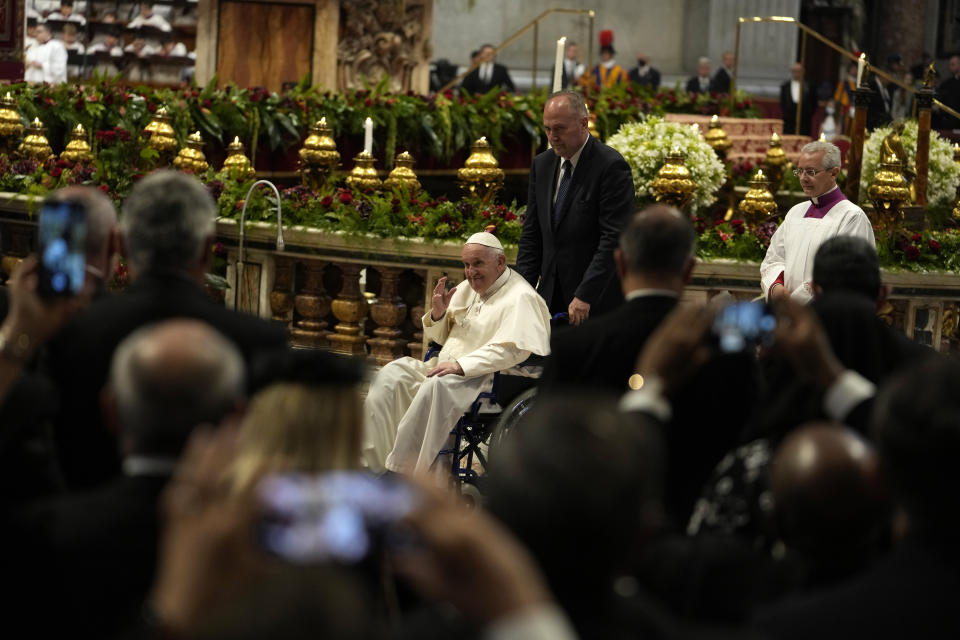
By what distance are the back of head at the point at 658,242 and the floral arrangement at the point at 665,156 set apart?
547 cm

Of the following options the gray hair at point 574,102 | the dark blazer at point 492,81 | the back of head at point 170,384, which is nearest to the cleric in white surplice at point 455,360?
the gray hair at point 574,102

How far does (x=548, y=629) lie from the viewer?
1846 millimetres

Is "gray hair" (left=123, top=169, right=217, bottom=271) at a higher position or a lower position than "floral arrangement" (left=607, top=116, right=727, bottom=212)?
lower

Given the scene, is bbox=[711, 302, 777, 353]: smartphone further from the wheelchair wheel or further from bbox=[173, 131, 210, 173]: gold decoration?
bbox=[173, 131, 210, 173]: gold decoration

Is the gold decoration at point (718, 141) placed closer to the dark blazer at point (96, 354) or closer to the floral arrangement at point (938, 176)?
the floral arrangement at point (938, 176)

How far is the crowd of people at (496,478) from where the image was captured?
1.90 meters

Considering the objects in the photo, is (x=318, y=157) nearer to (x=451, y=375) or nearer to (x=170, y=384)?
(x=451, y=375)

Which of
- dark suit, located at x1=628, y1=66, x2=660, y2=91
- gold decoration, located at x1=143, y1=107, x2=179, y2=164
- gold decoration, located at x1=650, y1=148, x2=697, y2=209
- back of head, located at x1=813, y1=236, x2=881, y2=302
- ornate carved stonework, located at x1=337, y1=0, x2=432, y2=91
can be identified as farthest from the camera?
dark suit, located at x1=628, y1=66, x2=660, y2=91

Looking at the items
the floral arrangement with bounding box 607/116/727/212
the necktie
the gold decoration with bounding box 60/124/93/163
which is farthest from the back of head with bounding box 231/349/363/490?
the floral arrangement with bounding box 607/116/727/212

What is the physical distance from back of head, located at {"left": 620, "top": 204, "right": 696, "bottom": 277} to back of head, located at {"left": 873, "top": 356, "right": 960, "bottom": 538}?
1290mm

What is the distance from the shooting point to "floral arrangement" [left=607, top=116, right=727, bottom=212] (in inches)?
364

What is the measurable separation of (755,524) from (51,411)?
147 centimetres

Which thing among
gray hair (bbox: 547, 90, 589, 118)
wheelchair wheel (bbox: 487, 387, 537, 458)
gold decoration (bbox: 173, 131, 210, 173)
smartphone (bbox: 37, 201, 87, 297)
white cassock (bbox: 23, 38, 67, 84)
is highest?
white cassock (bbox: 23, 38, 67, 84)

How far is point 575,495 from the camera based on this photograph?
6.59 ft
